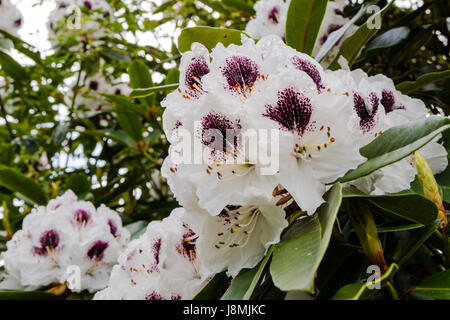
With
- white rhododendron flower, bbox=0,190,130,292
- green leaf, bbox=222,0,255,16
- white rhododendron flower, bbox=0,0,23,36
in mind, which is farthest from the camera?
white rhododendron flower, bbox=0,0,23,36

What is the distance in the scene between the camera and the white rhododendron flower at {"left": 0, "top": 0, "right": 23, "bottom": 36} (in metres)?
1.85

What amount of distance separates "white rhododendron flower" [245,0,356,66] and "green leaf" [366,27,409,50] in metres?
0.09

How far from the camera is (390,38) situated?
3.74 ft

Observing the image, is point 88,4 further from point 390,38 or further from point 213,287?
point 213,287

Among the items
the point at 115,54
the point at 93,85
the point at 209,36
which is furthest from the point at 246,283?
the point at 93,85

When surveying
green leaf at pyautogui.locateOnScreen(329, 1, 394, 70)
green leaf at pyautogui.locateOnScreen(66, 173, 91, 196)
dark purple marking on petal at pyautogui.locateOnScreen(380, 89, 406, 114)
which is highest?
green leaf at pyautogui.locateOnScreen(329, 1, 394, 70)

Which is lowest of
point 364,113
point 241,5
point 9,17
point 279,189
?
point 279,189

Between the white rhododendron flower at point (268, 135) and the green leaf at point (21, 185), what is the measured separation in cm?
87

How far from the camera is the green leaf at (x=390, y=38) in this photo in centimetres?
112

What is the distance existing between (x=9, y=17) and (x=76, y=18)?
36 centimetres

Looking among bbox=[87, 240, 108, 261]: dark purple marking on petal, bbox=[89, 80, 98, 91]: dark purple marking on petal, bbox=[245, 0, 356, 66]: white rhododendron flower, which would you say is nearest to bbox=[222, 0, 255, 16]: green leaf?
bbox=[245, 0, 356, 66]: white rhododendron flower

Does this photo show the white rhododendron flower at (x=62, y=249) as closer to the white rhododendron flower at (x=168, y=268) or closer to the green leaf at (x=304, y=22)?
the white rhododendron flower at (x=168, y=268)

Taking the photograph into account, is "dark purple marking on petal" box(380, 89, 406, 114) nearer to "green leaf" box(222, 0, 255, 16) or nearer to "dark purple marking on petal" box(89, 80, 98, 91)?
"green leaf" box(222, 0, 255, 16)
